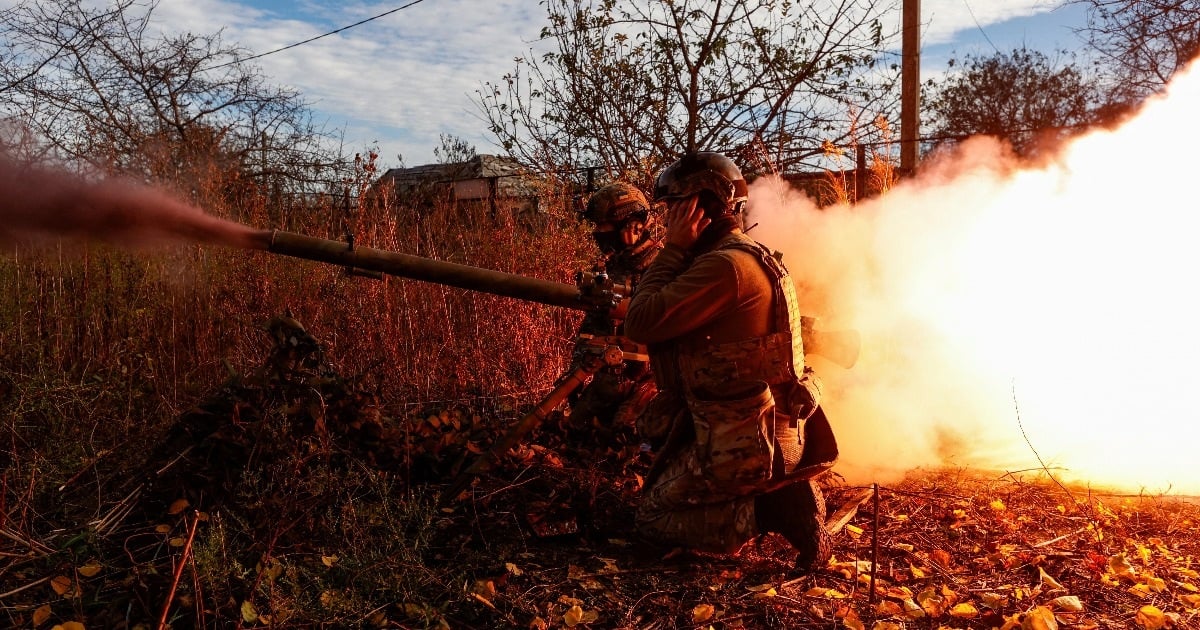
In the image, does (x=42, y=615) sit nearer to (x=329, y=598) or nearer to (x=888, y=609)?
(x=329, y=598)

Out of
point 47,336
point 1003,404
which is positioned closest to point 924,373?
point 1003,404

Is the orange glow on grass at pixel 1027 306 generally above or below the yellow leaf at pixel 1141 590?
above

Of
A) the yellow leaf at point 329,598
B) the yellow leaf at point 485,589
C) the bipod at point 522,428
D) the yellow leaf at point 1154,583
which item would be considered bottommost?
the yellow leaf at point 1154,583

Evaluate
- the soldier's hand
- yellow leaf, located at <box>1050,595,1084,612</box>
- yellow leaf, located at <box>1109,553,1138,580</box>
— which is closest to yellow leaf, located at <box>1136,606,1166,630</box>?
yellow leaf, located at <box>1050,595,1084,612</box>

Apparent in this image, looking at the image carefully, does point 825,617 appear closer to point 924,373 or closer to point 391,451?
point 391,451

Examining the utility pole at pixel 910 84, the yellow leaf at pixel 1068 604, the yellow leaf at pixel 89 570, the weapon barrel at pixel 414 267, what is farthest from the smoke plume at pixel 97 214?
the utility pole at pixel 910 84

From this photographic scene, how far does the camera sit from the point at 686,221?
4125 mm

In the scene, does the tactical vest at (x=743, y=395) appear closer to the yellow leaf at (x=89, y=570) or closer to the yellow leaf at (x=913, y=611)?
the yellow leaf at (x=913, y=611)

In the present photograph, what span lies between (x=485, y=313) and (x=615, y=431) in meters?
2.83

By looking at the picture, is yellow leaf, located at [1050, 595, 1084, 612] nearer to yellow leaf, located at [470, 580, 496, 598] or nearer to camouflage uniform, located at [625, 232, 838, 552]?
camouflage uniform, located at [625, 232, 838, 552]

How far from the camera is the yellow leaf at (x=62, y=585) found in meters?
3.31

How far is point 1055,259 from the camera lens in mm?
7320

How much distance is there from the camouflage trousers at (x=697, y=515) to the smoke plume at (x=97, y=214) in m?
2.72

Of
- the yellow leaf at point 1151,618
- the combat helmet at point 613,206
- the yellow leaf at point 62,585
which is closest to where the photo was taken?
the yellow leaf at point 62,585
